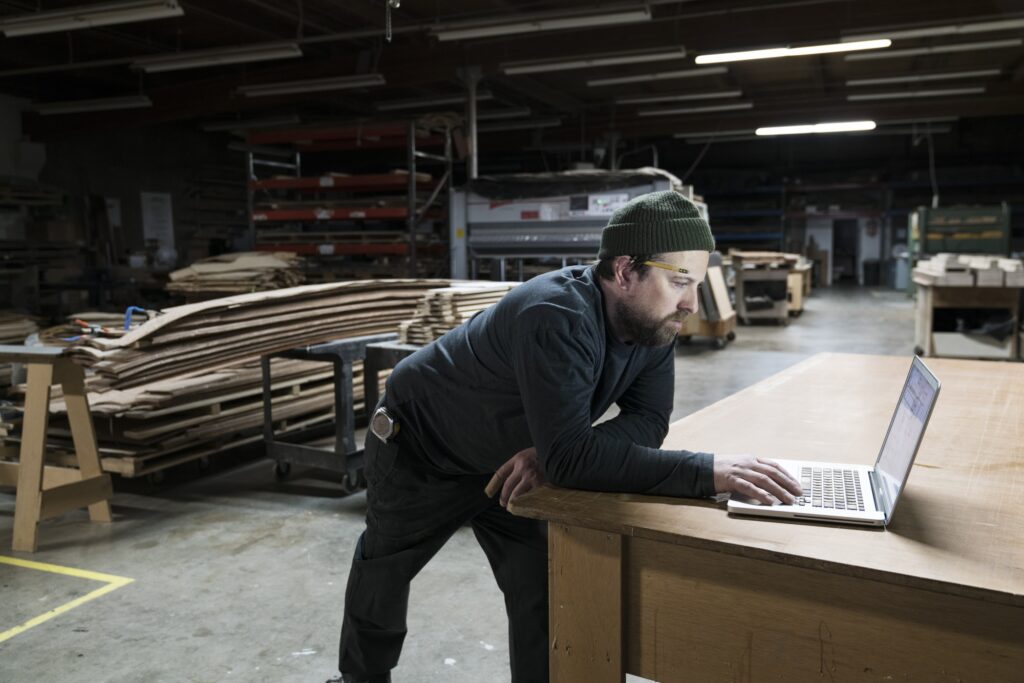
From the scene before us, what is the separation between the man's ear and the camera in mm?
1910

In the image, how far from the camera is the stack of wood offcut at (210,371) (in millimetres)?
4547

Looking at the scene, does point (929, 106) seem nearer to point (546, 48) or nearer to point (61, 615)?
point (546, 48)

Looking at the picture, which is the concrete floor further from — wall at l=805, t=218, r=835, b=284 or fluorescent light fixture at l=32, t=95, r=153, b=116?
wall at l=805, t=218, r=835, b=284

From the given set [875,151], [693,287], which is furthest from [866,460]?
Answer: [875,151]

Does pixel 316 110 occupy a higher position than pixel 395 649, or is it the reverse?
pixel 316 110

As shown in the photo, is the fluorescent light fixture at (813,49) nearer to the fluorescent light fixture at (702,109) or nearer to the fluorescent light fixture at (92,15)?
the fluorescent light fixture at (702,109)

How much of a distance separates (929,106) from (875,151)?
6.79 meters

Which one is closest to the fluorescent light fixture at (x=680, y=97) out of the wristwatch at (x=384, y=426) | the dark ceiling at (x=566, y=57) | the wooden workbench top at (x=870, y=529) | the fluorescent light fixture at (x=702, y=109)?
the dark ceiling at (x=566, y=57)

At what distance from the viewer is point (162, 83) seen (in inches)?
558

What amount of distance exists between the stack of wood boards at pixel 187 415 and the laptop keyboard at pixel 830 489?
12.7ft

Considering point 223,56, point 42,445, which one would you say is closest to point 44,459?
point 42,445

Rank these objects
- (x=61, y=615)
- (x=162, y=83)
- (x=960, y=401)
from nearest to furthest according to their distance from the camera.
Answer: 1. (x=960, y=401)
2. (x=61, y=615)
3. (x=162, y=83)

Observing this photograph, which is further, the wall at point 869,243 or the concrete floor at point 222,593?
the wall at point 869,243

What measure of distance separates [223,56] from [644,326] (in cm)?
885
